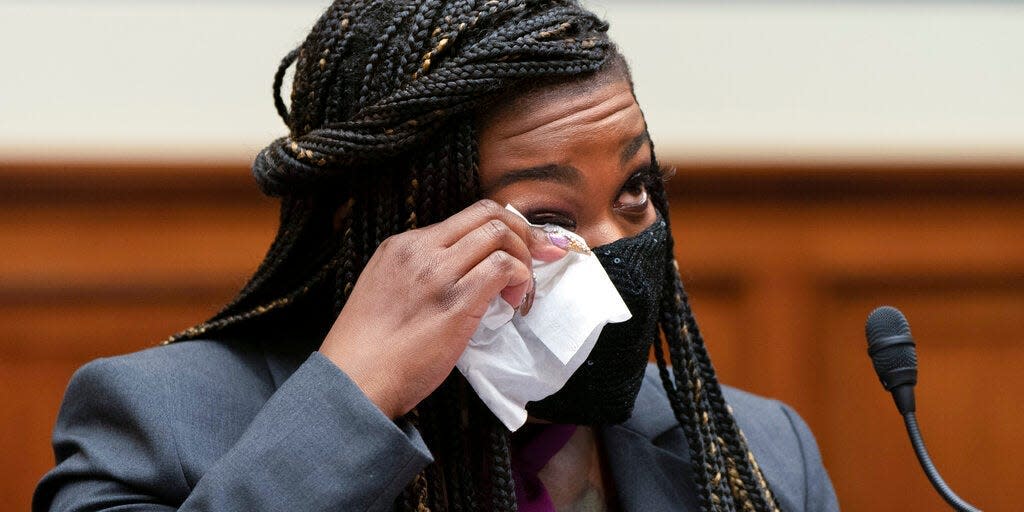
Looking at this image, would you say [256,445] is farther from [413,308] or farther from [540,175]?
[540,175]

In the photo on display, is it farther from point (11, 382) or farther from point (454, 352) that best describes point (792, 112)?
point (11, 382)

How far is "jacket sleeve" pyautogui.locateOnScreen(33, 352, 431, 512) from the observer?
1.16m

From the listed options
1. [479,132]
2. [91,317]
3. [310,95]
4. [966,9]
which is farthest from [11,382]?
[966,9]

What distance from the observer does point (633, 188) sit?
1.43 metres

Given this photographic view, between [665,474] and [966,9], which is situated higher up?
[966,9]

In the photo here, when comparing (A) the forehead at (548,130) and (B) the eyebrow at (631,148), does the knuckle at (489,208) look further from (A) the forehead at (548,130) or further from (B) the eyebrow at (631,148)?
(B) the eyebrow at (631,148)

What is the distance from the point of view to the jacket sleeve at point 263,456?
1.16 metres

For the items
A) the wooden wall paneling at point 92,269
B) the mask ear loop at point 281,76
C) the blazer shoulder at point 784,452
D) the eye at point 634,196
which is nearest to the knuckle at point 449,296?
the eye at point 634,196

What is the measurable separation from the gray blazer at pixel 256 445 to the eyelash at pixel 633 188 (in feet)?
0.91

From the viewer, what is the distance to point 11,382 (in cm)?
228

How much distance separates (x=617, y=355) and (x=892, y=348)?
0.98 feet

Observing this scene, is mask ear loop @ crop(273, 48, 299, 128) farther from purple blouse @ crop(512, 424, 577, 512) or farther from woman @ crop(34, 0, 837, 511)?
purple blouse @ crop(512, 424, 577, 512)

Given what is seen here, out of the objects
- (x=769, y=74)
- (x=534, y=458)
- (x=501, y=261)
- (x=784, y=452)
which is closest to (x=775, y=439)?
(x=784, y=452)

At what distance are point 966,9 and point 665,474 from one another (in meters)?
1.52
